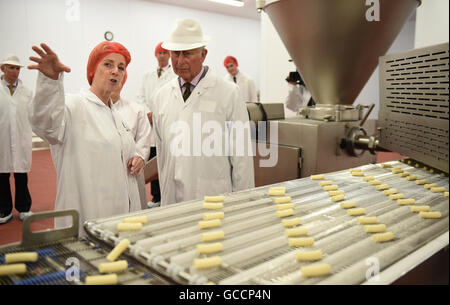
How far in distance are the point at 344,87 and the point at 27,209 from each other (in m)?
3.31

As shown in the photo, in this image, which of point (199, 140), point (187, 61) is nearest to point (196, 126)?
point (199, 140)

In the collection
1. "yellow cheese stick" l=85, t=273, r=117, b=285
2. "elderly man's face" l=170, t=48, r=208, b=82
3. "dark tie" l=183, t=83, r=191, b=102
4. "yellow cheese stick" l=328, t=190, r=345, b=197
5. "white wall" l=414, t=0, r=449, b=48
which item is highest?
"white wall" l=414, t=0, r=449, b=48

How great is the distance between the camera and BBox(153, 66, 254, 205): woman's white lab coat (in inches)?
83.8

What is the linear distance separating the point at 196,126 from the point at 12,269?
143 centimetres

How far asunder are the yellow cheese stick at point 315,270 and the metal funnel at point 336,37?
5.34ft

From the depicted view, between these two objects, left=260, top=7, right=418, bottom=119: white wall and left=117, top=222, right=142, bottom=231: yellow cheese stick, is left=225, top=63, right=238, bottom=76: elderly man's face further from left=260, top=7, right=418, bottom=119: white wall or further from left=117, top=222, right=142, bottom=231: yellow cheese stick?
left=117, top=222, right=142, bottom=231: yellow cheese stick

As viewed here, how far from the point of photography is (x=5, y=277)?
0.80m

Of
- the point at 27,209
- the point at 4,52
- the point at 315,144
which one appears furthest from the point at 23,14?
the point at 315,144

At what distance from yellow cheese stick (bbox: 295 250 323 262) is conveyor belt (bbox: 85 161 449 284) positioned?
0.01 metres

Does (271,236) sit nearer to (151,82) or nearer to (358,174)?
(358,174)

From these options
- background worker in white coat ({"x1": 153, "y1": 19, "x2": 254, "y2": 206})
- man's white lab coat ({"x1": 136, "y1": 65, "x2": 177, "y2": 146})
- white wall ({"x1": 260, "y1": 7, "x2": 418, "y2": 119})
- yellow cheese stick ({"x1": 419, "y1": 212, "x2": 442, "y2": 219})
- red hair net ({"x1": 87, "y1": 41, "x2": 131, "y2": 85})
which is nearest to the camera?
yellow cheese stick ({"x1": 419, "y1": 212, "x2": 442, "y2": 219})

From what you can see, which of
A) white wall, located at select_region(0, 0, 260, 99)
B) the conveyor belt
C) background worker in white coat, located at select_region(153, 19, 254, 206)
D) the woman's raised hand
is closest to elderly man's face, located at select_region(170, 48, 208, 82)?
background worker in white coat, located at select_region(153, 19, 254, 206)

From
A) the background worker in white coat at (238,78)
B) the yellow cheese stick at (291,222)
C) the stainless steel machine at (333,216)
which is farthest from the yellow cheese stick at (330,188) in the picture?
the background worker in white coat at (238,78)

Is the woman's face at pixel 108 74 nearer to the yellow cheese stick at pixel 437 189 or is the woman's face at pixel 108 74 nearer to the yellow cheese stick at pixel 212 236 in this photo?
the yellow cheese stick at pixel 212 236
